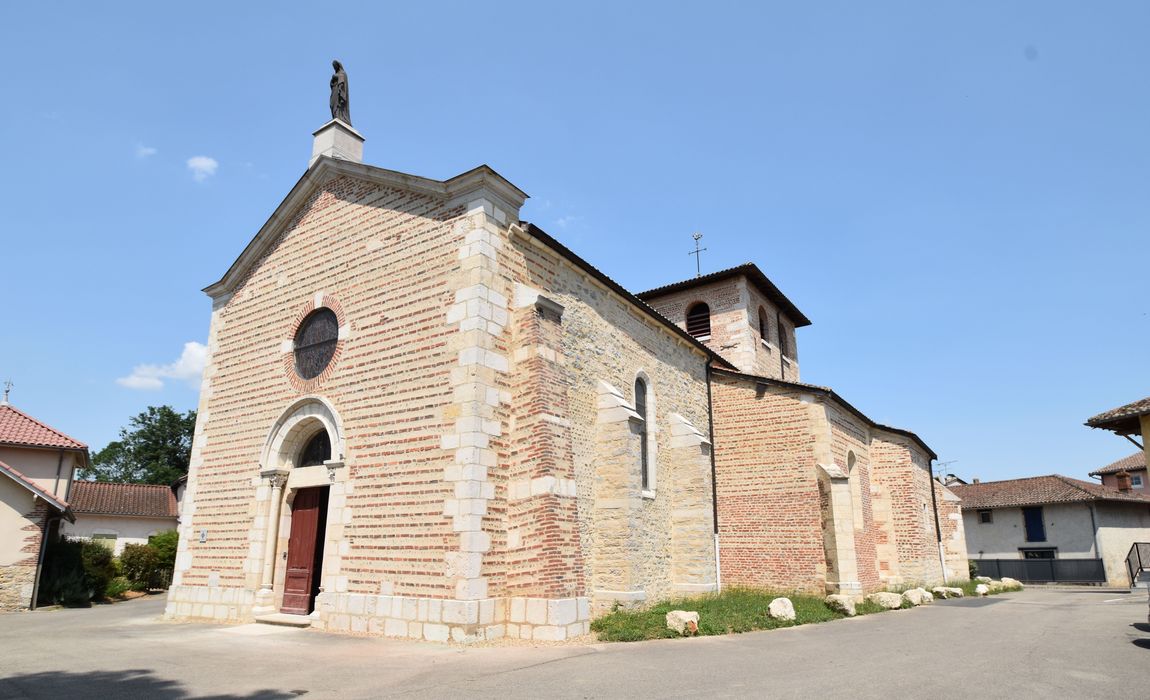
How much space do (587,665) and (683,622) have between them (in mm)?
2796

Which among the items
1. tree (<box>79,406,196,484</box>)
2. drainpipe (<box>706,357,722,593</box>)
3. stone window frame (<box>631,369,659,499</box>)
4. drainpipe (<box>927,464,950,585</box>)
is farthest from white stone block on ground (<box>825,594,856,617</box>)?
tree (<box>79,406,196,484</box>)

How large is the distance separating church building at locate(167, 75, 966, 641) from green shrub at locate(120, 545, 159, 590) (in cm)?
1086

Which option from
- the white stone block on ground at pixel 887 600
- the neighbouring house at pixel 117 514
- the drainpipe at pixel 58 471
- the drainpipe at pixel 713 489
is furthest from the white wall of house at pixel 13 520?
the white stone block on ground at pixel 887 600

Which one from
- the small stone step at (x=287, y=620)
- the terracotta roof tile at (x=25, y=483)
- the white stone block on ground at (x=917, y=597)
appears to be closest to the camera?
the small stone step at (x=287, y=620)

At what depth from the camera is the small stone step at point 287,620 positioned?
1052 centimetres

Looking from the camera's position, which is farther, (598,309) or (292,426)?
(598,309)

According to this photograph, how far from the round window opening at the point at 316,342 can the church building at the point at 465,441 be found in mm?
45

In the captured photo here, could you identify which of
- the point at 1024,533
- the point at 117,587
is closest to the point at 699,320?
the point at 117,587

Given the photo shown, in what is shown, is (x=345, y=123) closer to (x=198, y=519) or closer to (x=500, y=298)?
(x=500, y=298)

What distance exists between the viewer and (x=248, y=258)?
562 inches

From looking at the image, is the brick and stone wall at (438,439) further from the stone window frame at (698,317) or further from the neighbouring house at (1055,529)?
the neighbouring house at (1055,529)

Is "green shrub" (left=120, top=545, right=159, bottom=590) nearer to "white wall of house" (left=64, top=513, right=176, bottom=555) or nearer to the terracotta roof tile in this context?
the terracotta roof tile

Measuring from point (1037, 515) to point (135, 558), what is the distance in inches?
1540

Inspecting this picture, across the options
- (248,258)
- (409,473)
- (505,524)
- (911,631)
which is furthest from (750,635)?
(248,258)
